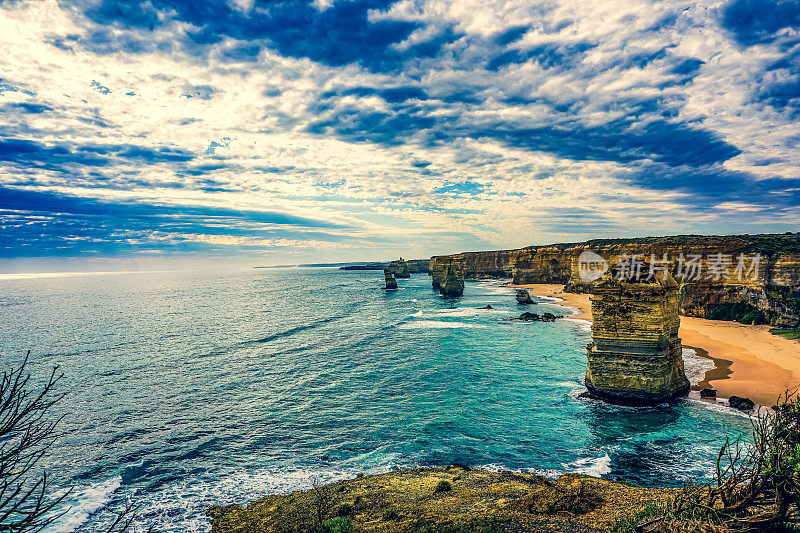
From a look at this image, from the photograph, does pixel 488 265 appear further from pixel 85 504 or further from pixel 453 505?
pixel 85 504

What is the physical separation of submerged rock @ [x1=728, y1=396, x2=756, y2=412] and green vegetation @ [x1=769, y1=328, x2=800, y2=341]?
21.4m

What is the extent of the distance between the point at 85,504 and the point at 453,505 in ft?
51.9

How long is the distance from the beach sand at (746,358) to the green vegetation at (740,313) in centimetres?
157

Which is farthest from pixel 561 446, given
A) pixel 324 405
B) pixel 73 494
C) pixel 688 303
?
pixel 688 303

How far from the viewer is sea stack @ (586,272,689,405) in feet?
73.5

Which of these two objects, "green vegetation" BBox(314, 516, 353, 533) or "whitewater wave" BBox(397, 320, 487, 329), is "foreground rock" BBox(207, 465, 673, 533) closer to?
"green vegetation" BBox(314, 516, 353, 533)

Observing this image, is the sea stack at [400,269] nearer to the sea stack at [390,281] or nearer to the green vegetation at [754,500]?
the sea stack at [390,281]

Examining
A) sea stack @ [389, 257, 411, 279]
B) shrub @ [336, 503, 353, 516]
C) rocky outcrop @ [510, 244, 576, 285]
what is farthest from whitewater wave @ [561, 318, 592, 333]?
sea stack @ [389, 257, 411, 279]

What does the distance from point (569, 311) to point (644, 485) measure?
53.4 meters

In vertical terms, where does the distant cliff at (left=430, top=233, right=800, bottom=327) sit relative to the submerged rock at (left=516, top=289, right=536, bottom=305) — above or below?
above

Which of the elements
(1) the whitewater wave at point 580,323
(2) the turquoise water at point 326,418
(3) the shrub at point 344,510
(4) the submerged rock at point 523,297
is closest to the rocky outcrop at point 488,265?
(4) the submerged rock at point 523,297

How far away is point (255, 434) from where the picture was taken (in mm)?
23172

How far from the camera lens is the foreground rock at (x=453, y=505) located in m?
12.4

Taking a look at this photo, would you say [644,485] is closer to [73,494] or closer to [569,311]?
[73,494]
